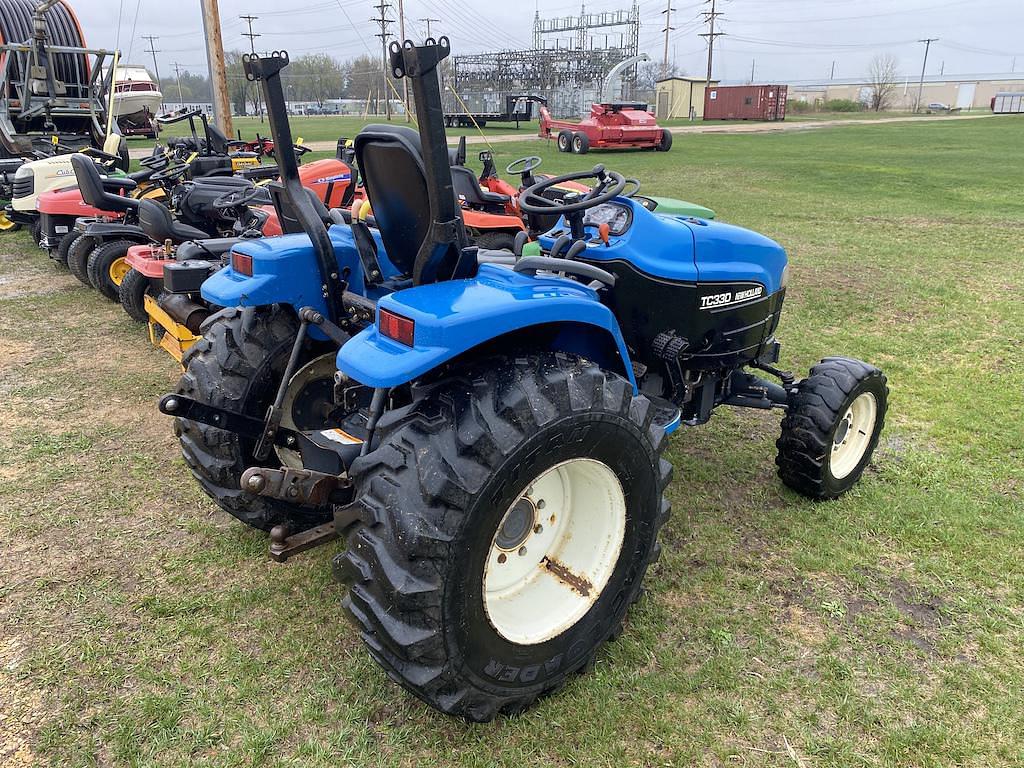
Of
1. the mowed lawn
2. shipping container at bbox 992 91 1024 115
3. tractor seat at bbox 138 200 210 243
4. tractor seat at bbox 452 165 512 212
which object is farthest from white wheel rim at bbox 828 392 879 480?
shipping container at bbox 992 91 1024 115

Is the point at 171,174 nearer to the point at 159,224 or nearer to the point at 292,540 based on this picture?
the point at 159,224

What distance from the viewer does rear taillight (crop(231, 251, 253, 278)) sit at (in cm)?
258

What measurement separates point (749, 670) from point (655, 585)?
489 mm

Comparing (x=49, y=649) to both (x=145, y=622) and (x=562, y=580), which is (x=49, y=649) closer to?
(x=145, y=622)

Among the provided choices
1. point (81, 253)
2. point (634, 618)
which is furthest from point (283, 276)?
point (81, 253)

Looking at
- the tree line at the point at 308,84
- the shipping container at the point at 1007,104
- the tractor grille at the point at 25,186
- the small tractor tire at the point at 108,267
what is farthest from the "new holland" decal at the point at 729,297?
the shipping container at the point at 1007,104

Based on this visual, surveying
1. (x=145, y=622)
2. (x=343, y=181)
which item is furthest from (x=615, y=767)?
(x=343, y=181)

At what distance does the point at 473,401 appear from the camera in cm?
188

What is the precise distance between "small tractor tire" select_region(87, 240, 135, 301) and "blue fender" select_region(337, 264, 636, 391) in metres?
5.65

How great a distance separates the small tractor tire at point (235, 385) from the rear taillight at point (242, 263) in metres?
0.14

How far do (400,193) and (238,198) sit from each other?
503 centimetres

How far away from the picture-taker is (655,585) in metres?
2.73

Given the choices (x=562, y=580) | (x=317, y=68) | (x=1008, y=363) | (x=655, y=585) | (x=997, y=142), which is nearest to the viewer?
(x=562, y=580)

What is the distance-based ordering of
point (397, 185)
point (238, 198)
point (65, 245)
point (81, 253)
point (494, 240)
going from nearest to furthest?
point (397, 185) < point (494, 240) < point (238, 198) < point (81, 253) < point (65, 245)
